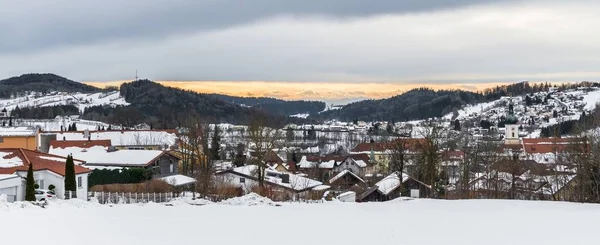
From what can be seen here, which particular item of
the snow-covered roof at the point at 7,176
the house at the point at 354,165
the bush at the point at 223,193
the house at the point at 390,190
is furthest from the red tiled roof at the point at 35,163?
the house at the point at 354,165

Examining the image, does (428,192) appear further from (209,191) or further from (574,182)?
(209,191)

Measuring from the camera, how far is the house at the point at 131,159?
140 feet

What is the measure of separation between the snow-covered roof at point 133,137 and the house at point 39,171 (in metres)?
35.3

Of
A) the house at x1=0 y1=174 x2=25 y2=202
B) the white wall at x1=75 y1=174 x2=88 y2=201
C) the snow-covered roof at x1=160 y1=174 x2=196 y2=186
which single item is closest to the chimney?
the snow-covered roof at x1=160 y1=174 x2=196 y2=186

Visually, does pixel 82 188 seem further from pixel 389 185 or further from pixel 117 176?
pixel 389 185

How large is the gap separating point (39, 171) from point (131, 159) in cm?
1494

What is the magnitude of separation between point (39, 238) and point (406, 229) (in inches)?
382

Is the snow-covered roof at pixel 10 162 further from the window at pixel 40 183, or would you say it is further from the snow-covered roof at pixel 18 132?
the snow-covered roof at pixel 18 132

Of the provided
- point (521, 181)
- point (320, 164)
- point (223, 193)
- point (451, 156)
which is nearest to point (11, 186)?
point (223, 193)

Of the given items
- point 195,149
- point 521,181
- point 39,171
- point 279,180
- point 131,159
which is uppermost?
point 39,171

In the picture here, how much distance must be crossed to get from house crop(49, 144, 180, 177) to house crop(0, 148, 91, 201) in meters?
10.3

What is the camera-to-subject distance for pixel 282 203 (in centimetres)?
2350

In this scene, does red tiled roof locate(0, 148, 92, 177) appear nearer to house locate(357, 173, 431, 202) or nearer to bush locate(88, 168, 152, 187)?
bush locate(88, 168, 152, 187)

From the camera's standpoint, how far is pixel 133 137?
69438mm
